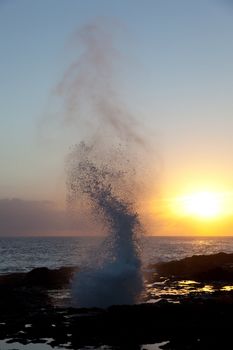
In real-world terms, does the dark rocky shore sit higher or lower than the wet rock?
lower

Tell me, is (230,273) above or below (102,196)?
below

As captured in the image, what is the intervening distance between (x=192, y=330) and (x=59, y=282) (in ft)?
75.4

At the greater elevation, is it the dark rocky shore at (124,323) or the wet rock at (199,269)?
the wet rock at (199,269)

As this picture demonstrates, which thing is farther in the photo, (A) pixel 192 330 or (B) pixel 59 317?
(B) pixel 59 317

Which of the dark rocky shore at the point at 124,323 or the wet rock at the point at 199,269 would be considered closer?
the dark rocky shore at the point at 124,323

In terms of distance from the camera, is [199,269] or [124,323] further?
[199,269]

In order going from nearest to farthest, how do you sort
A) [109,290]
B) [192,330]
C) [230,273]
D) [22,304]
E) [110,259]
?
[192,330] < [22,304] < [109,290] < [110,259] < [230,273]

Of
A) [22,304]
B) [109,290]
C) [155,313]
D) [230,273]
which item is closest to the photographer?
[155,313]

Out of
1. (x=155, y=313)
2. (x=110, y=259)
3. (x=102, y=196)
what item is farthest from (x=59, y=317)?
(x=102, y=196)

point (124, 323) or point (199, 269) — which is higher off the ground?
point (199, 269)

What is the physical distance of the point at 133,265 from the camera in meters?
38.7

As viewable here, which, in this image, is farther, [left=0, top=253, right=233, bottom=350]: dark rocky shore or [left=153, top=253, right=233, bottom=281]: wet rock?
[left=153, top=253, right=233, bottom=281]: wet rock

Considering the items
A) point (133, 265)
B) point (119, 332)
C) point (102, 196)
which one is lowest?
point (119, 332)

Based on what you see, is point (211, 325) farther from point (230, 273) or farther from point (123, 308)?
point (230, 273)
